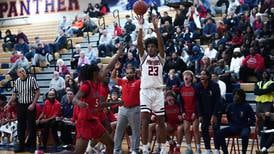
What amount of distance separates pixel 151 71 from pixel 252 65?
5601mm

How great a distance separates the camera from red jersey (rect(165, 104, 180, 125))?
11.3 meters

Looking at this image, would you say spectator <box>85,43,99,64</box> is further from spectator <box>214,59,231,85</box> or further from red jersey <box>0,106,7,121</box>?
spectator <box>214,59,231,85</box>

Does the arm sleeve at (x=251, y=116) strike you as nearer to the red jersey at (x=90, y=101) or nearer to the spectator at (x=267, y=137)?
the spectator at (x=267, y=137)

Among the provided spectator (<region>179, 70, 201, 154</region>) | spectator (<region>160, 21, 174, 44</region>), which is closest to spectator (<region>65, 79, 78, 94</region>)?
spectator (<region>160, 21, 174, 44</region>)

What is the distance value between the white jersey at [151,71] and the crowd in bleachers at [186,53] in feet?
2.88

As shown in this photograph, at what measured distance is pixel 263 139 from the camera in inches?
404

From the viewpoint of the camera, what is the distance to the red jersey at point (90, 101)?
25.2ft

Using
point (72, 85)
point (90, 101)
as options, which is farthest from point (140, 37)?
point (72, 85)

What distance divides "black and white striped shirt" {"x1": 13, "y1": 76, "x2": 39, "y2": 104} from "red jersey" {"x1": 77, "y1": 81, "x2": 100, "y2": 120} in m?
4.98

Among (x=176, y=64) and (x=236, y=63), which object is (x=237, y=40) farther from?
(x=176, y=64)

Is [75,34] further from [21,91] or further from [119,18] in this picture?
[21,91]

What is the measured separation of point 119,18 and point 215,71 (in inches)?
423

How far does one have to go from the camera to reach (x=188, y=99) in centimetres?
1084

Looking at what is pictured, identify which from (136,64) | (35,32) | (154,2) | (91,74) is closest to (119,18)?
Answer: (154,2)
